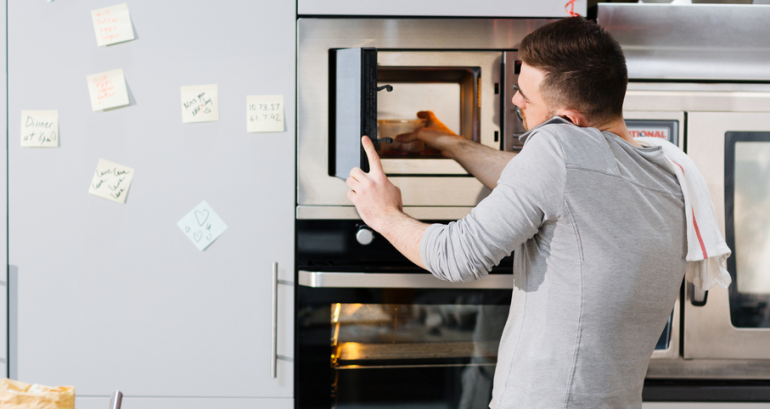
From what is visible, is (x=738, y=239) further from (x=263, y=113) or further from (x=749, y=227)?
(x=263, y=113)

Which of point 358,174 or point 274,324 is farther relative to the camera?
point 274,324

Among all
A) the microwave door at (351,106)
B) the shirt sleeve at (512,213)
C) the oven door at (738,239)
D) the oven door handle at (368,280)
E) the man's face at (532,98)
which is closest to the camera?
the shirt sleeve at (512,213)

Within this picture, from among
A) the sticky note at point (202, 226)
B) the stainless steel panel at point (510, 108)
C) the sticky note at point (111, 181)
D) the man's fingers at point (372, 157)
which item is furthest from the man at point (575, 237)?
the sticky note at point (111, 181)

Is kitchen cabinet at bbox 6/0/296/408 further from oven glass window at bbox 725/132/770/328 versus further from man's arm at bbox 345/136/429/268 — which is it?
oven glass window at bbox 725/132/770/328

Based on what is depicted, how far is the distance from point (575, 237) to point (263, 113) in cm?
70

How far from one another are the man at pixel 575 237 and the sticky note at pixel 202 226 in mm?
471

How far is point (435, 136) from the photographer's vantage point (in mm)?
1052

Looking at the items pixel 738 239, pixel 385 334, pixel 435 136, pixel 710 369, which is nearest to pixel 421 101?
pixel 435 136

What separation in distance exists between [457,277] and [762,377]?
0.98 meters

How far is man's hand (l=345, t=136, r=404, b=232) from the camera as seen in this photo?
844mm

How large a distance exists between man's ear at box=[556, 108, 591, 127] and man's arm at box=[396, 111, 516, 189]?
255 millimetres

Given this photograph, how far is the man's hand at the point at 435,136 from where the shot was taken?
41.1 inches

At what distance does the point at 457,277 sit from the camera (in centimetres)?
73

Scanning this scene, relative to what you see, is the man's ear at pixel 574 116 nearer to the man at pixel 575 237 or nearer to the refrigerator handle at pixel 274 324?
the man at pixel 575 237
